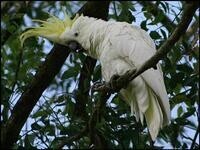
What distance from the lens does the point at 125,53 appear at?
294 centimetres

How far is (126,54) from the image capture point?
2936mm

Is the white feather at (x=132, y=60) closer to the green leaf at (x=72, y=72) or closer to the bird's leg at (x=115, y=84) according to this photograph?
the bird's leg at (x=115, y=84)

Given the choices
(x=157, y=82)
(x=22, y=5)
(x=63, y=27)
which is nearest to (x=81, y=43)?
(x=63, y=27)

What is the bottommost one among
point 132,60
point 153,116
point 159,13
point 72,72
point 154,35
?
point 153,116

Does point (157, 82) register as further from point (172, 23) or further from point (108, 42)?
point (172, 23)

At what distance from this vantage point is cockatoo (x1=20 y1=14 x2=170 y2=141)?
2.88 metres

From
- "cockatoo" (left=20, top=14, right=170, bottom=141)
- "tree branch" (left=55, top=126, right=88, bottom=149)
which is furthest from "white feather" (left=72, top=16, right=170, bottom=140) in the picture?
"tree branch" (left=55, top=126, right=88, bottom=149)

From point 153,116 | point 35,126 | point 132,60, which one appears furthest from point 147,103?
point 35,126

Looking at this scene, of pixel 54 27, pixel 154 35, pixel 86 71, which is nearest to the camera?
pixel 54 27

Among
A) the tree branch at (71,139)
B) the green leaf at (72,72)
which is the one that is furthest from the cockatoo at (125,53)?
the green leaf at (72,72)

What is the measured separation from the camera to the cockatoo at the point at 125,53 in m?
2.88

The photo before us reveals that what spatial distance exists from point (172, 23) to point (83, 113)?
0.73m

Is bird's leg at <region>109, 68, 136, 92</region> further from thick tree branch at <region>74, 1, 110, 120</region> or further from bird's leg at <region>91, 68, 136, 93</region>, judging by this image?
thick tree branch at <region>74, 1, 110, 120</region>

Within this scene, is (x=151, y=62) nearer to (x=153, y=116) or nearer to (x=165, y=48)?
(x=165, y=48)
